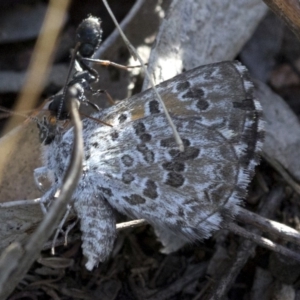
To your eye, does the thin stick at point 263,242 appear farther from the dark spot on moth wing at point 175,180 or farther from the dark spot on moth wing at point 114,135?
the dark spot on moth wing at point 114,135

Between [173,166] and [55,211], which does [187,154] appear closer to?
[173,166]

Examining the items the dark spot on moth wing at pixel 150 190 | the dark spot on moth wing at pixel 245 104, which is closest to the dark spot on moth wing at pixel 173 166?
the dark spot on moth wing at pixel 150 190

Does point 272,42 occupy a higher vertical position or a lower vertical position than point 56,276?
higher

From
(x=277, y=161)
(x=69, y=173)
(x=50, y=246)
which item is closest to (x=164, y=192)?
(x=50, y=246)

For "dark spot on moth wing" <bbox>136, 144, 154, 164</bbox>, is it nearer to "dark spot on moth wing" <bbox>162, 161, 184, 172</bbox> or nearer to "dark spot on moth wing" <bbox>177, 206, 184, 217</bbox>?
"dark spot on moth wing" <bbox>162, 161, 184, 172</bbox>

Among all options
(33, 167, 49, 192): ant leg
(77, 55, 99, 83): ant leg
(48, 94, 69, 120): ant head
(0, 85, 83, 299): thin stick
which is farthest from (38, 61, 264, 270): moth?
(0, 85, 83, 299): thin stick

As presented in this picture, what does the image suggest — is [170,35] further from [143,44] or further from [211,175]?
[211,175]
